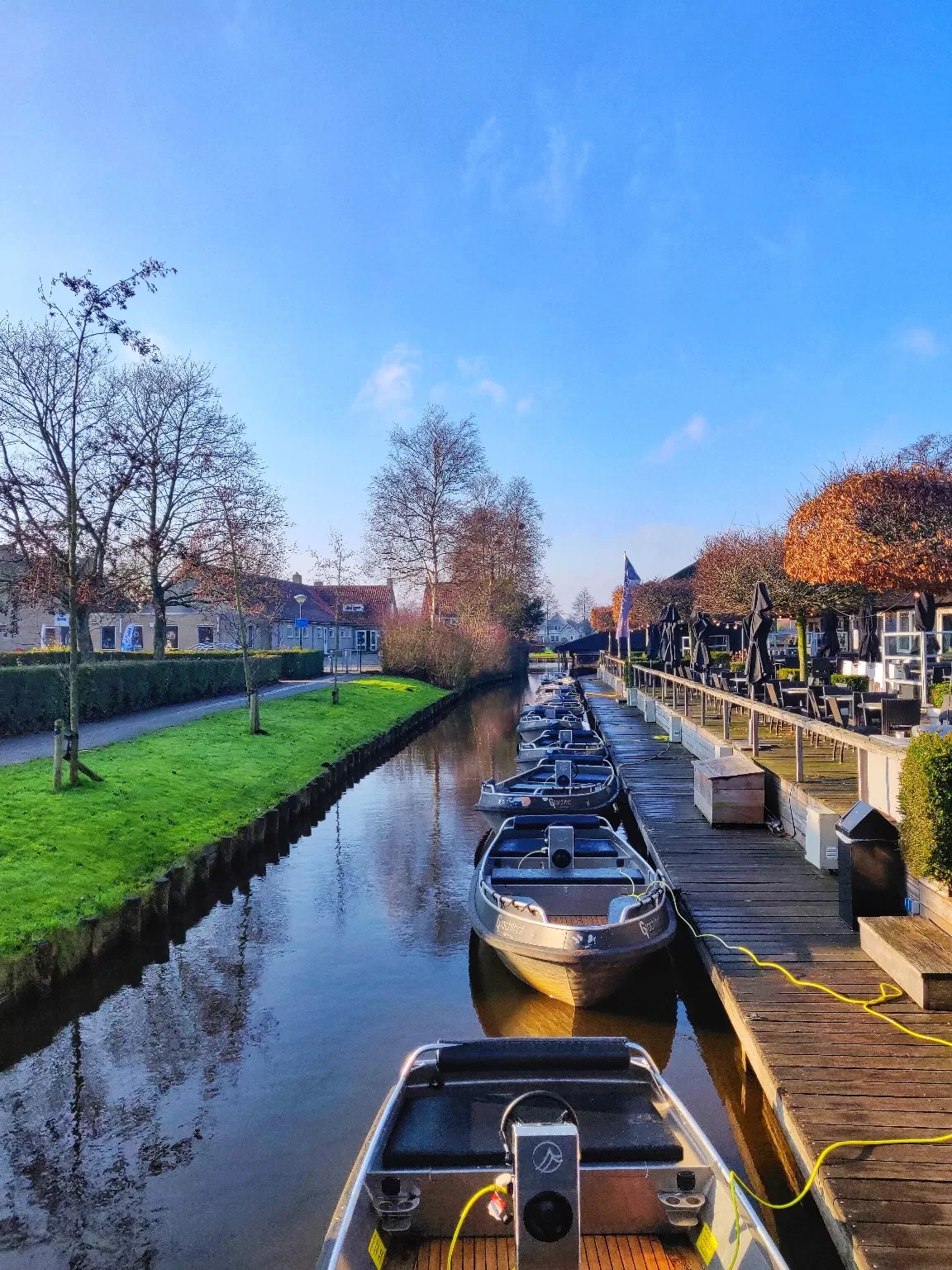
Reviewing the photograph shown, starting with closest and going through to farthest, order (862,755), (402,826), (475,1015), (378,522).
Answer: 1. (475,1015)
2. (862,755)
3. (402,826)
4. (378,522)

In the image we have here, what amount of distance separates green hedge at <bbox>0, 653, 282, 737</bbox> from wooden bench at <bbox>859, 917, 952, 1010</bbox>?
1783 centimetres

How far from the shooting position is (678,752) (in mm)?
19469

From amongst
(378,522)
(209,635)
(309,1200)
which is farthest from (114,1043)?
(209,635)

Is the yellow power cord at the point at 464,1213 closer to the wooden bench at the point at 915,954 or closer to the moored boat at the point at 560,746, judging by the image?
the wooden bench at the point at 915,954

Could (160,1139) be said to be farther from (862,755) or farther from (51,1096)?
(862,755)

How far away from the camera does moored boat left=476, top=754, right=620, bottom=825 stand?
13.7 m

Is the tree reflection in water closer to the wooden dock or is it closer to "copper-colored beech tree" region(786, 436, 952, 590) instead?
the wooden dock

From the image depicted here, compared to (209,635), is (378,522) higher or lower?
higher

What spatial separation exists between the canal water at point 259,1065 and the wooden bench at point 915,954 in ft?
4.62

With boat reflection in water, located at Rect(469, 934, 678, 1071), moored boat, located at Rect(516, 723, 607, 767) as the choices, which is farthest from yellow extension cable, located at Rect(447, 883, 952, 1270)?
moored boat, located at Rect(516, 723, 607, 767)

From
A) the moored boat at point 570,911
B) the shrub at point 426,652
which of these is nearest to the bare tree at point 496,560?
the shrub at point 426,652

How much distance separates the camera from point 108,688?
23.0 meters

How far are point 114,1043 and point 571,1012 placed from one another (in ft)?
13.5

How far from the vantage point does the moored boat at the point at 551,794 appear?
13.7 metres
